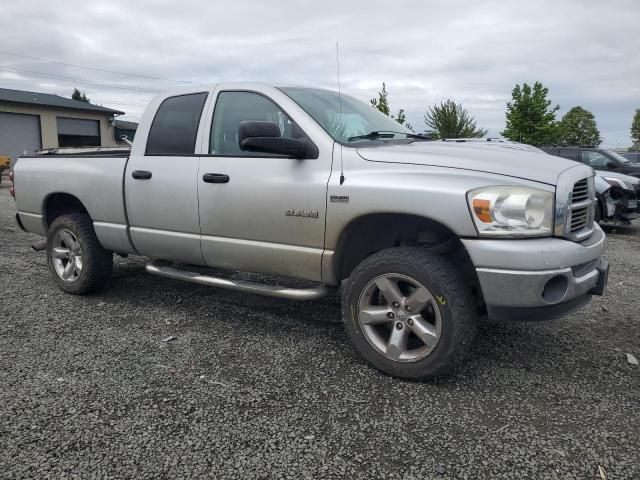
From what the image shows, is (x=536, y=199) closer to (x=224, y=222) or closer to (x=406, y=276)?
(x=406, y=276)

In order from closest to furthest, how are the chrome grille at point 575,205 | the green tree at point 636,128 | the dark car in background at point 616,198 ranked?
1. the chrome grille at point 575,205
2. the dark car in background at point 616,198
3. the green tree at point 636,128

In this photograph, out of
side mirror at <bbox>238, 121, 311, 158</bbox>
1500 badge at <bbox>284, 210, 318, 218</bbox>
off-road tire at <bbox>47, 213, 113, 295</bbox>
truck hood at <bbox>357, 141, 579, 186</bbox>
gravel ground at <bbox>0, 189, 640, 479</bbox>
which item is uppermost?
side mirror at <bbox>238, 121, 311, 158</bbox>

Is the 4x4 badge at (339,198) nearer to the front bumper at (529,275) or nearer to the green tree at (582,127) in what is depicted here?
the front bumper at (529,275)

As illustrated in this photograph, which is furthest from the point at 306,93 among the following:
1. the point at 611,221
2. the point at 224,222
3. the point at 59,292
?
the point at 611,221

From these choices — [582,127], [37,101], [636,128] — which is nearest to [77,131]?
[37,101]

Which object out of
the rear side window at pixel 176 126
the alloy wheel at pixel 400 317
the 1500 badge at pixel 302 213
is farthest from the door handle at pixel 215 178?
the alloy wheel at pixel 400 317

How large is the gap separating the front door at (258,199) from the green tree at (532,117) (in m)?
28.5

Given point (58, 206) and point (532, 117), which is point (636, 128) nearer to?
point (532, 117)

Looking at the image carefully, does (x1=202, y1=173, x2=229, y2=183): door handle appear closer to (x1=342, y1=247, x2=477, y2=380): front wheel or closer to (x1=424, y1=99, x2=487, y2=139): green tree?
(x1=342, y1=247, x2=477, y2=380): front wheel

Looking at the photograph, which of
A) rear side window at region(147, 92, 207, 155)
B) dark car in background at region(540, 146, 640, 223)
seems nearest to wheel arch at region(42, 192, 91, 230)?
rear side window at region(147, 92, 207, 155)

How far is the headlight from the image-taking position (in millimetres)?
2766

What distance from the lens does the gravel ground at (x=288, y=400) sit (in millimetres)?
2342

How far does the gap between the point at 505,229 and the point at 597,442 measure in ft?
3.71

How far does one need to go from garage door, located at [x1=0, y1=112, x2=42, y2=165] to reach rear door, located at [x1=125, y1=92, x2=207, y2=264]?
27.3 meters
